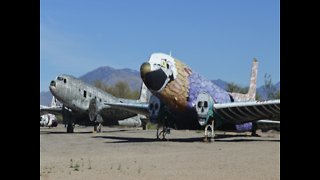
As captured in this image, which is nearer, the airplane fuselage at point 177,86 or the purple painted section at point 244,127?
the airplane fuselage at point 177,86

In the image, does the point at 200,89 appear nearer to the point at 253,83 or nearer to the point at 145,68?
the point at 145,68

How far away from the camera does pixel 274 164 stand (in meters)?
14.1

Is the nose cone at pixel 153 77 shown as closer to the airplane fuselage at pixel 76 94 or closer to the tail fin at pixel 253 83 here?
the tail fin at pixel 253 83

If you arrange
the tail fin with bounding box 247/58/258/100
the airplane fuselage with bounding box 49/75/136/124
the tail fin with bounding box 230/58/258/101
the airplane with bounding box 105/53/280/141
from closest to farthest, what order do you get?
the airplane with bounding box 105/53/280/141 → the tail fin with bounding box 230/58/258/101 → the tail fin with bounding box 247/58/258/100 → the airplane fuselage with bounding box 49/75/136/124

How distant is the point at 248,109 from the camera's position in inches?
1150

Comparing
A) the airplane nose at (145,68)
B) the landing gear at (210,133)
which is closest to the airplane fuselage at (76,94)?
the airplane nose at (145,68)

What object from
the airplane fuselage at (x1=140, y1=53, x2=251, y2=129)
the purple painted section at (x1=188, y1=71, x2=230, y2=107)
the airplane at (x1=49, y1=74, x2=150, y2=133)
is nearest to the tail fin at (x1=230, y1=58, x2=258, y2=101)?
the purple painted section at (x1=188, y1=71, x2=230, y2=107)

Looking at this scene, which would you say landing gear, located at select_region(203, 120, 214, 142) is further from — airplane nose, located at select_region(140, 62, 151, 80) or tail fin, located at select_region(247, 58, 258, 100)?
tail fin, located at select_region(247, 58, 258, 100)

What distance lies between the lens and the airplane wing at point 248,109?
28.4m

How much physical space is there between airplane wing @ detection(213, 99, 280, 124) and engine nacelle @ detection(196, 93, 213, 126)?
3.49 ft

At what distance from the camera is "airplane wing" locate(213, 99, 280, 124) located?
93.2 feet

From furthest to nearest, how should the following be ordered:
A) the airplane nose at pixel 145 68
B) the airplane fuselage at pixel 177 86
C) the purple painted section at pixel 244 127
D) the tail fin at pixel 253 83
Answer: the tail fin at pixel 253 83 < the purple painted section at pixel 244 127 < the airplane fuselage at pixel 177 86 < the airplane nose at pixel 145 68
